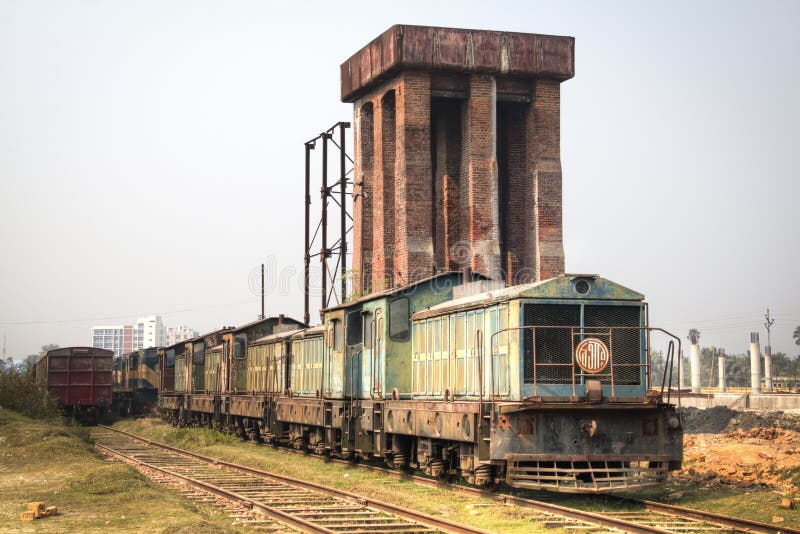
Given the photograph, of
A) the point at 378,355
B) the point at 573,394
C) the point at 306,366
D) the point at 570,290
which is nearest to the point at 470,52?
the point at 306,366

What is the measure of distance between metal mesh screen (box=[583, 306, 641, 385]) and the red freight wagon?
99.0ft

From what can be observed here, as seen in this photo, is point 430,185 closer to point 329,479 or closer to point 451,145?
point 451,145

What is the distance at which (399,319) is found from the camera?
18.7 meters

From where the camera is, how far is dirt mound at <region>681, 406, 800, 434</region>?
1283 inches

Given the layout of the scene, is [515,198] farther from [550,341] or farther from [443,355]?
[550,341]

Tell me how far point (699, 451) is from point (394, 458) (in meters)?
7.18

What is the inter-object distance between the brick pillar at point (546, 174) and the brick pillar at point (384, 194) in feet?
16.2

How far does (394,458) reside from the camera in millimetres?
18906

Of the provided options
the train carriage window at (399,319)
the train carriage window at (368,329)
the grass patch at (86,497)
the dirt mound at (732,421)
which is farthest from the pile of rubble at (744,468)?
the dirt mound at (732,421)

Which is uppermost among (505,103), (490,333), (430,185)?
(505,103)

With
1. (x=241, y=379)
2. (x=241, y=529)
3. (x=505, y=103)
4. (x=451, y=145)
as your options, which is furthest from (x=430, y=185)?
(x=241, y=529)

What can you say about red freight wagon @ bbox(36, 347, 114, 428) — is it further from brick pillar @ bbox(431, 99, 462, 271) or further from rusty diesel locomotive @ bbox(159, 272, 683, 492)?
rusty diesel locomotive @ bbox(159, 272, 683, 492)

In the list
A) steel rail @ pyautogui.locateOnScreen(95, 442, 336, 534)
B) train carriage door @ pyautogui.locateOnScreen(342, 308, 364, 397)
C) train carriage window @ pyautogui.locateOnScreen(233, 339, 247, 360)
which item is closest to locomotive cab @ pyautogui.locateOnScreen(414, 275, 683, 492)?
steel rail @ pyautogui.locateOnScreen(95, 442, 336, 534)

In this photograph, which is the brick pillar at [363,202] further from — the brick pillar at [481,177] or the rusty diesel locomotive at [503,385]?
the rusty diesel locomotive at [503,385]
